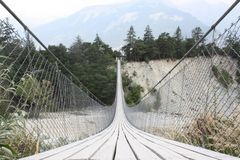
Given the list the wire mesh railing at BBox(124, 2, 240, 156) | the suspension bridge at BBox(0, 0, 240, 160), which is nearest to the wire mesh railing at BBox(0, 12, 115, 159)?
the suspension bridge at BBox(0, 0, 240, 160)

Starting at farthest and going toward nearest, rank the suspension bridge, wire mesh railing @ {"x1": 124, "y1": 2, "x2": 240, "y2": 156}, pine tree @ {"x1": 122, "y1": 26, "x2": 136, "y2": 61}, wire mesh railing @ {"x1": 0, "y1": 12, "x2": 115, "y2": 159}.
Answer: pine tree @ {"x1": 122, "y1": 26, "x2": 136, "y2": 61} < wire mesh railing @ {"x1": 124, "y1": 2, "x2": 240, "y2": 156} < the suspension bridge < wire mesh railing @ {"x1": 0, "y1": 12, "x2": 115, "y2": 159}

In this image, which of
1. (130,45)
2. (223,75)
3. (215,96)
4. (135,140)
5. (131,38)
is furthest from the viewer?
(131,38)

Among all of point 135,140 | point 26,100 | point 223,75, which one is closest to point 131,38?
point 135,140

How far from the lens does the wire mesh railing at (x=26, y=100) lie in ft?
8.27

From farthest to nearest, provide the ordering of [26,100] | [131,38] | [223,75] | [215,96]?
[131,38]
[215,96]
[223,75]
[26,100]

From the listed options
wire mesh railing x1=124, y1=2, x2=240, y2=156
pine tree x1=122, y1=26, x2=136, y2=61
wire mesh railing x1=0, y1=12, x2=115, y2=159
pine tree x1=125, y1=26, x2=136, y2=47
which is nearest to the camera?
wire mesh railing x1=0, y1=12, x2=115, y2=159

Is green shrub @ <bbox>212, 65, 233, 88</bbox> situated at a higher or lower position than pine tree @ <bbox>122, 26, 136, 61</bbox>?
lower

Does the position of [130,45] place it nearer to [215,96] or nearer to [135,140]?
[135,140]

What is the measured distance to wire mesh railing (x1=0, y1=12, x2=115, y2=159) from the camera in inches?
99.3

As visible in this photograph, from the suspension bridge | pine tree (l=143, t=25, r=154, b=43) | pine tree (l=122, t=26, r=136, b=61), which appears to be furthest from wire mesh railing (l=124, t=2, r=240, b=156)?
pine tree (l=143, t=25, r=154, b=43)

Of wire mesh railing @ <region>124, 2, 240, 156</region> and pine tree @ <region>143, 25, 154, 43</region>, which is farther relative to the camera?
pine tree @ <region>143, 25, 154, 43</region>

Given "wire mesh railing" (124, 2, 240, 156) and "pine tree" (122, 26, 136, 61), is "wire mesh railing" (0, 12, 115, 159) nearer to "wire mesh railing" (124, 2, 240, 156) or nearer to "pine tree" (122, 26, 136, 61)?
"wire mesh railing" (124, 2, 240, 156)

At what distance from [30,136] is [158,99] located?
5935 mm

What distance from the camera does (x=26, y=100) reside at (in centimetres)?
302
